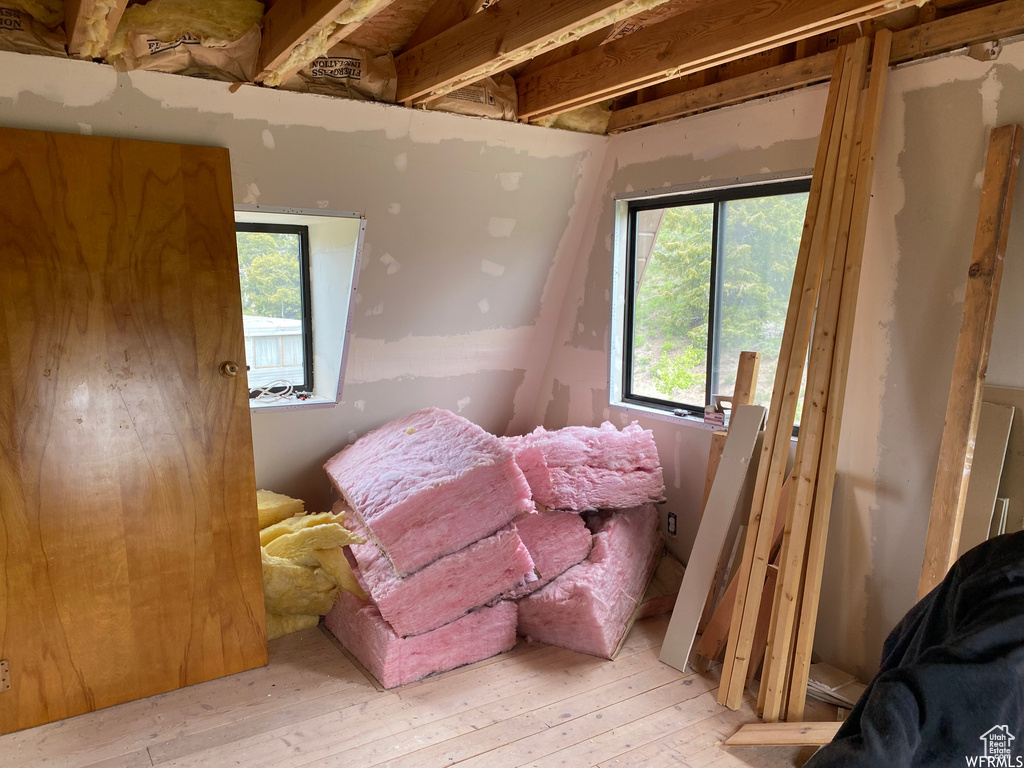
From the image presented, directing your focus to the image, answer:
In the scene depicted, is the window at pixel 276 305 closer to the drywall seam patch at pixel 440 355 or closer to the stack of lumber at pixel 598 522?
the drywall seam patch at pixel 440 355

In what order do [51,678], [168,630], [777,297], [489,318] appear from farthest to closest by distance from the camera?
[489,318] < [777,297] < [168,630] < [51,678]

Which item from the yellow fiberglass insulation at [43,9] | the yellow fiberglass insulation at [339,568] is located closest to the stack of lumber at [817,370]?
the yellow fiberglass insulation at [339,568]

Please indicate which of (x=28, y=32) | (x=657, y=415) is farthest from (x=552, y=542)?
(x=28, y=32)

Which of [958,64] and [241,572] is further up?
[958,64]

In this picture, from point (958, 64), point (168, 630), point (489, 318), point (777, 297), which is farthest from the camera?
point (489, 318)

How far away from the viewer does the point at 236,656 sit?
275cm

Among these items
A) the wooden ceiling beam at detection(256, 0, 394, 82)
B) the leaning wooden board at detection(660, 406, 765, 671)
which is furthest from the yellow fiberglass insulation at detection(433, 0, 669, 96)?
the leaning wooden board at detection(660, 406, 765, 671)

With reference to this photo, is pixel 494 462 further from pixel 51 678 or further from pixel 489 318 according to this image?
pixel 51 678

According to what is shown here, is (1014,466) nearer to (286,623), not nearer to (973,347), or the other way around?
(973,347)

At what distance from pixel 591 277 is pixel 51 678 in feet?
9.46

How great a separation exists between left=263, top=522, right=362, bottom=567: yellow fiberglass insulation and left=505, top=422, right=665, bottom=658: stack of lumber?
2.61 ft

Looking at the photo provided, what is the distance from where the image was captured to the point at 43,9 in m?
2.21

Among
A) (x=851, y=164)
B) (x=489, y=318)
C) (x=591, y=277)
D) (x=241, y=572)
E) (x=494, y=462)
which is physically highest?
(x=851, y=164)

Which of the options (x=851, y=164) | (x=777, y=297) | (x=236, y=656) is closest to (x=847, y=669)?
(x=777, y=297)
